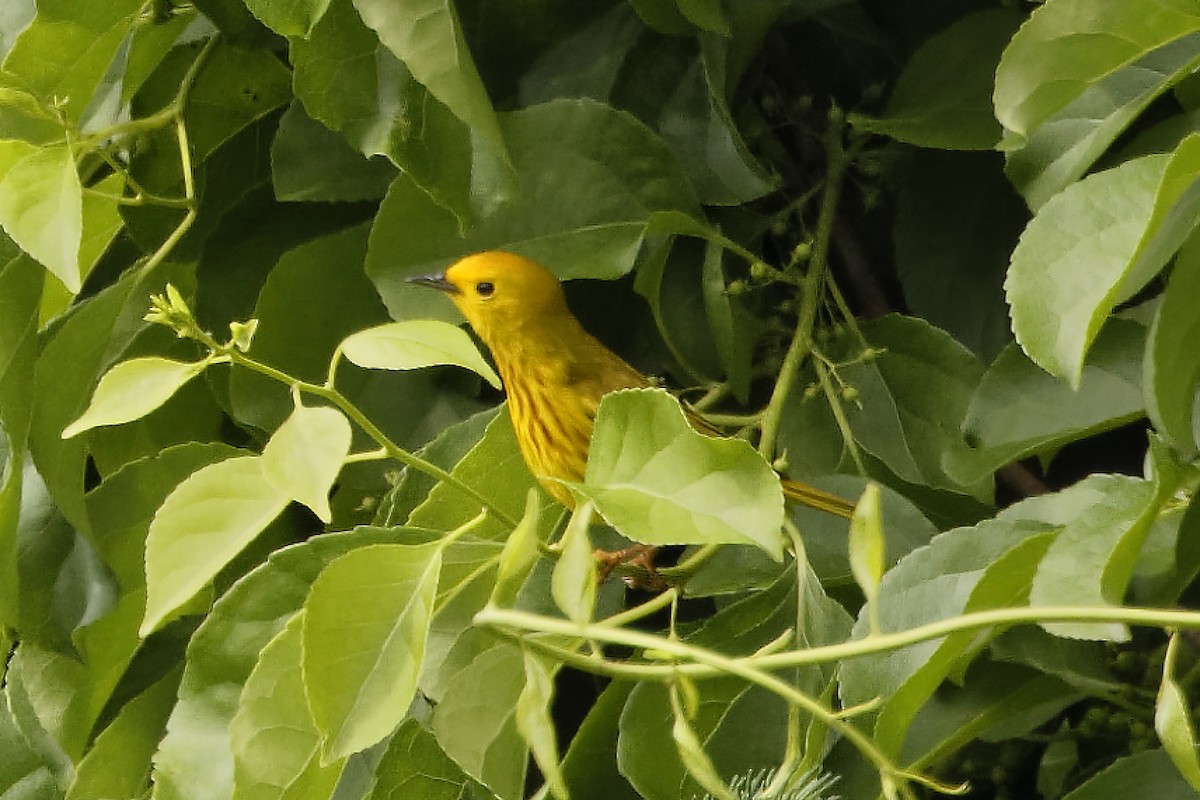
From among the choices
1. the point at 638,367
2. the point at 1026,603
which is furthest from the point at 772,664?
the point at 638,367

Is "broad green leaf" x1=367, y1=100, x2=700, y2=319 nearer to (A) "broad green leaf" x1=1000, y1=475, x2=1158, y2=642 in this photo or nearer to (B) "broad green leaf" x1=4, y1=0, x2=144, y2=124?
(B) "broad green leaf" x1=4, y1=0, x2=144, y2=124

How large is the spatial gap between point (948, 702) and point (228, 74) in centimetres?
56

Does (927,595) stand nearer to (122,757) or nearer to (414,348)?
(414,348)

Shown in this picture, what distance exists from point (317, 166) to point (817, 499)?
0.34m

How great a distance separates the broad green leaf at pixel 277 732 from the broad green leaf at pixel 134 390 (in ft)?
0.34

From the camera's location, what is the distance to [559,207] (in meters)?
0.75

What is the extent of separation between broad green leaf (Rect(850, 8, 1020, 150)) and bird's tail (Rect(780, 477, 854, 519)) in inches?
7.7

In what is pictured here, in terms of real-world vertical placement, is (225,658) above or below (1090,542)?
below

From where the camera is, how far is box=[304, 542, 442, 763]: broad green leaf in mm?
457

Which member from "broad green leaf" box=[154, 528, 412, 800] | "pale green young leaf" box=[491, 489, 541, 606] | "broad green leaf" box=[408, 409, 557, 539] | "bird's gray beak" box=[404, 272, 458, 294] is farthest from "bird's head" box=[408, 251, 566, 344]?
"pale green young leaf" box=[491, 489, 541, 606]

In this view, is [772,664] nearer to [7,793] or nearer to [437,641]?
[437,641]

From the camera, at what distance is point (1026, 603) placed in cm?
51

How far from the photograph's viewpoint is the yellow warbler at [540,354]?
0.81m

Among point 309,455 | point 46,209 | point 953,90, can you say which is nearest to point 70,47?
point 46,209
